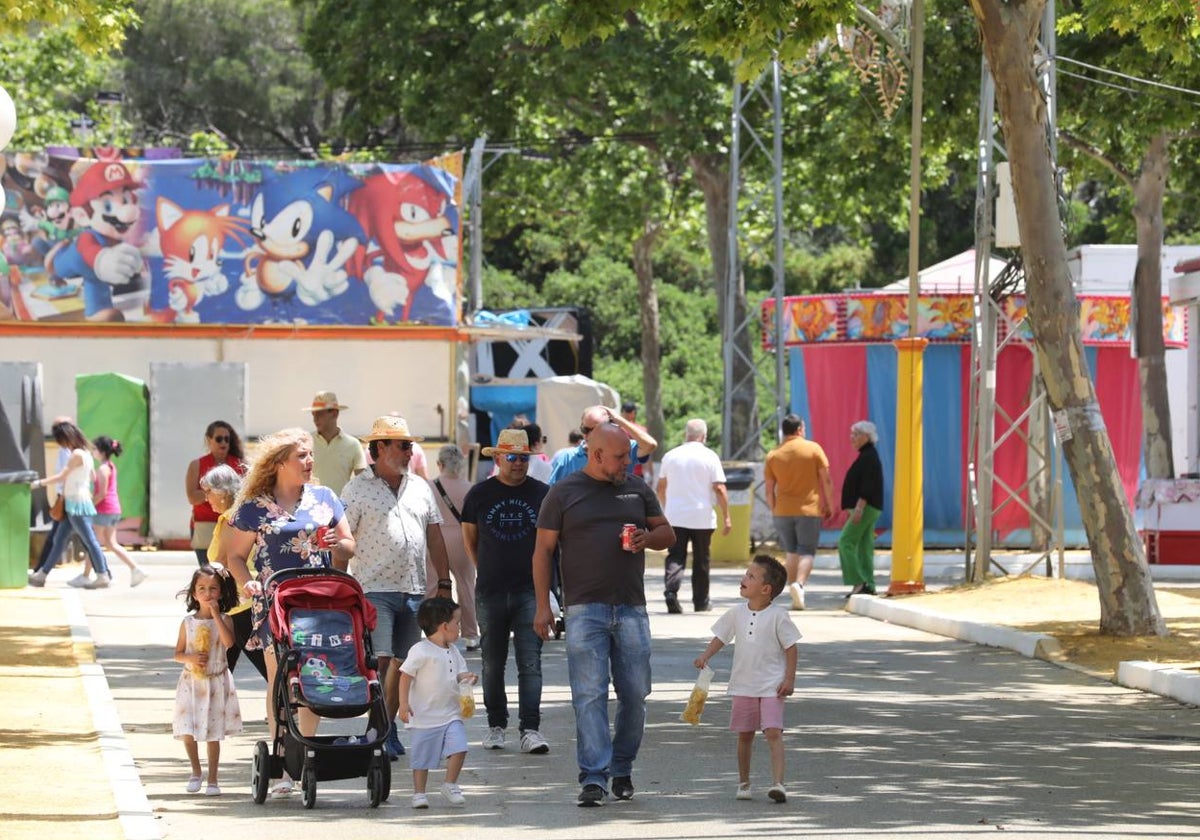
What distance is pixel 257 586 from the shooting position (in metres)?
10.3

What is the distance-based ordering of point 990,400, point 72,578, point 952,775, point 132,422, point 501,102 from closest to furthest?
point 952,775
point 990,400
point 72,578
point 132,422
point 501,102

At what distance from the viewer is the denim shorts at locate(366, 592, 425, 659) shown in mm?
11406

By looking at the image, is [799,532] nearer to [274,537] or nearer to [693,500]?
[693,500]

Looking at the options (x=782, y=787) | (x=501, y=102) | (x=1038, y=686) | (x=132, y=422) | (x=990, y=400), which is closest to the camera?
(x=782, y=787)

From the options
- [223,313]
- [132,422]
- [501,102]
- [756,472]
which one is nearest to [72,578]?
[132,422]

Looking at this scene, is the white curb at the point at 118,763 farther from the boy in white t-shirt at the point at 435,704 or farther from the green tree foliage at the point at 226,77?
the green tree foliage at the point at 226,77

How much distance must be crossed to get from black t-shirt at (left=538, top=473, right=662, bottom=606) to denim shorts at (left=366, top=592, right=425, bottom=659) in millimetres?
1350

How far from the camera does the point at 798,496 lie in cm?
2128

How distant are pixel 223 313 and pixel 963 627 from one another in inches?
564

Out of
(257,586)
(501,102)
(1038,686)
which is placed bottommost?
(1038,686)

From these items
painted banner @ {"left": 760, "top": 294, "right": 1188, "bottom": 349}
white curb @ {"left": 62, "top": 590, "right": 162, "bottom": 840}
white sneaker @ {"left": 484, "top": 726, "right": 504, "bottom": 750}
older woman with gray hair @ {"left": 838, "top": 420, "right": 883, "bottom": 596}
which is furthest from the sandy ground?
painted banner @ {"left": 760, "top": 294, "right": 1188, "bottom": 349}

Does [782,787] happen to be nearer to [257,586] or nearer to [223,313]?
[257,586]

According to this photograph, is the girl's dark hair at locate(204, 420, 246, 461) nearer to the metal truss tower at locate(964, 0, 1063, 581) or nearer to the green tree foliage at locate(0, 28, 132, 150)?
the metal truss tower at locate(964, 0, 1063, 581)

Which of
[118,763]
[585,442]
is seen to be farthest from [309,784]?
[585,442]
